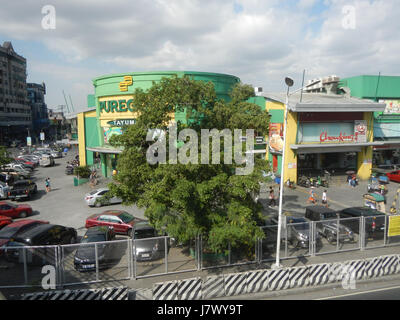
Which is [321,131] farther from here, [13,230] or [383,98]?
[13,230]

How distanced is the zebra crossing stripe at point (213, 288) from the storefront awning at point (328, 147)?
66.4 feet

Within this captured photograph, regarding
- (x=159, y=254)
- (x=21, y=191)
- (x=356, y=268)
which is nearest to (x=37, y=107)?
(x=21, y=191)

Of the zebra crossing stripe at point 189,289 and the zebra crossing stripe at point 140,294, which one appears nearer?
the zebra crossing stripe at point 140,294

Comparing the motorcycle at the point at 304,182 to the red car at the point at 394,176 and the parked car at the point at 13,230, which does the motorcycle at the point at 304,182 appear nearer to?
the red car at the point at 394,176

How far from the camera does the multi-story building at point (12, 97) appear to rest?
270 feet

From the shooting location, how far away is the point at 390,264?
12961 mm

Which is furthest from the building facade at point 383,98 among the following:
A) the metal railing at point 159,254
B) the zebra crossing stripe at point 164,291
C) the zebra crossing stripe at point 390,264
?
the zebra crossing stripe at point 164,291

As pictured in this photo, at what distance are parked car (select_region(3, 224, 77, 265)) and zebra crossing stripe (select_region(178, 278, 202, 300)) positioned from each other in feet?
18.0

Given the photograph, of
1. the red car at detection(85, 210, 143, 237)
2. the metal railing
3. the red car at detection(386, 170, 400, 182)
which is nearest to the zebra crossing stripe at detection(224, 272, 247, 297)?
the metal railing

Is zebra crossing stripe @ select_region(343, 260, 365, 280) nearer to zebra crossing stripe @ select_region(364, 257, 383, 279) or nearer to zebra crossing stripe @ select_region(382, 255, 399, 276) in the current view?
zebra crossing stripe @ select_region(364, 257, 383, 279)

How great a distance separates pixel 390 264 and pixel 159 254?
10.1m

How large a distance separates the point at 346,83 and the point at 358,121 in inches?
283

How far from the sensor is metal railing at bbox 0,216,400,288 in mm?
12586
